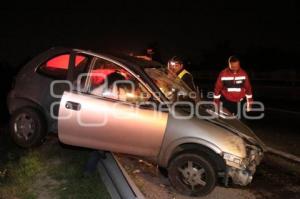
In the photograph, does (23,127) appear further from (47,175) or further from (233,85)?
(233,85)

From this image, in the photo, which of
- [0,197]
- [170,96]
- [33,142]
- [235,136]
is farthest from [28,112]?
[235,136]

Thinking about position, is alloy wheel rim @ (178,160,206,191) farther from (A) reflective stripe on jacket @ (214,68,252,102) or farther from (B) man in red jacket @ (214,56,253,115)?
(A) reflective stripe on jacket @ (214,68,252,102)

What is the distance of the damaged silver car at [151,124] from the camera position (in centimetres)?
603

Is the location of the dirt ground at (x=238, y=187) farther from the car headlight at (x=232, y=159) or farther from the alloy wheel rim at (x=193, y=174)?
the car headlight at (x=232, y=159)

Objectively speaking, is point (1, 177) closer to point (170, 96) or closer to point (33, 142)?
point (33, 142)

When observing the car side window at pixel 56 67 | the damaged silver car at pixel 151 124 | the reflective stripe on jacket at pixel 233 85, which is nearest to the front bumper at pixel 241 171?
the damaged silver car at pixel 151 124

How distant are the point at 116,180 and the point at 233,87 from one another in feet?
12.6

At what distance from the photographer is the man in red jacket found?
876 centimetres

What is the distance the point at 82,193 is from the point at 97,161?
81 centimetres

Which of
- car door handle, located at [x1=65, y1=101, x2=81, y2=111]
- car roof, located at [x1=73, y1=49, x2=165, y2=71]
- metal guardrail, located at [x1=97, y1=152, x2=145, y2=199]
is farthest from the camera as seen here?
car roof, located at [x1=73, y1=49, x2=165, y2=71]

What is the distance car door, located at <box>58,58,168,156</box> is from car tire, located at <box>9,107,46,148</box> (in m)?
0.97

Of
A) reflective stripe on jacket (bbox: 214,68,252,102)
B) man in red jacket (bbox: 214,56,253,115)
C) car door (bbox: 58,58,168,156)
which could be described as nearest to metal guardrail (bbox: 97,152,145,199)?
car door (bbox: 58,58,168,156)

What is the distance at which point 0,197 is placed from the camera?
5.89 metres

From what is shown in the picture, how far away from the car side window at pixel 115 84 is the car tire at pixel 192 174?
99 cm
